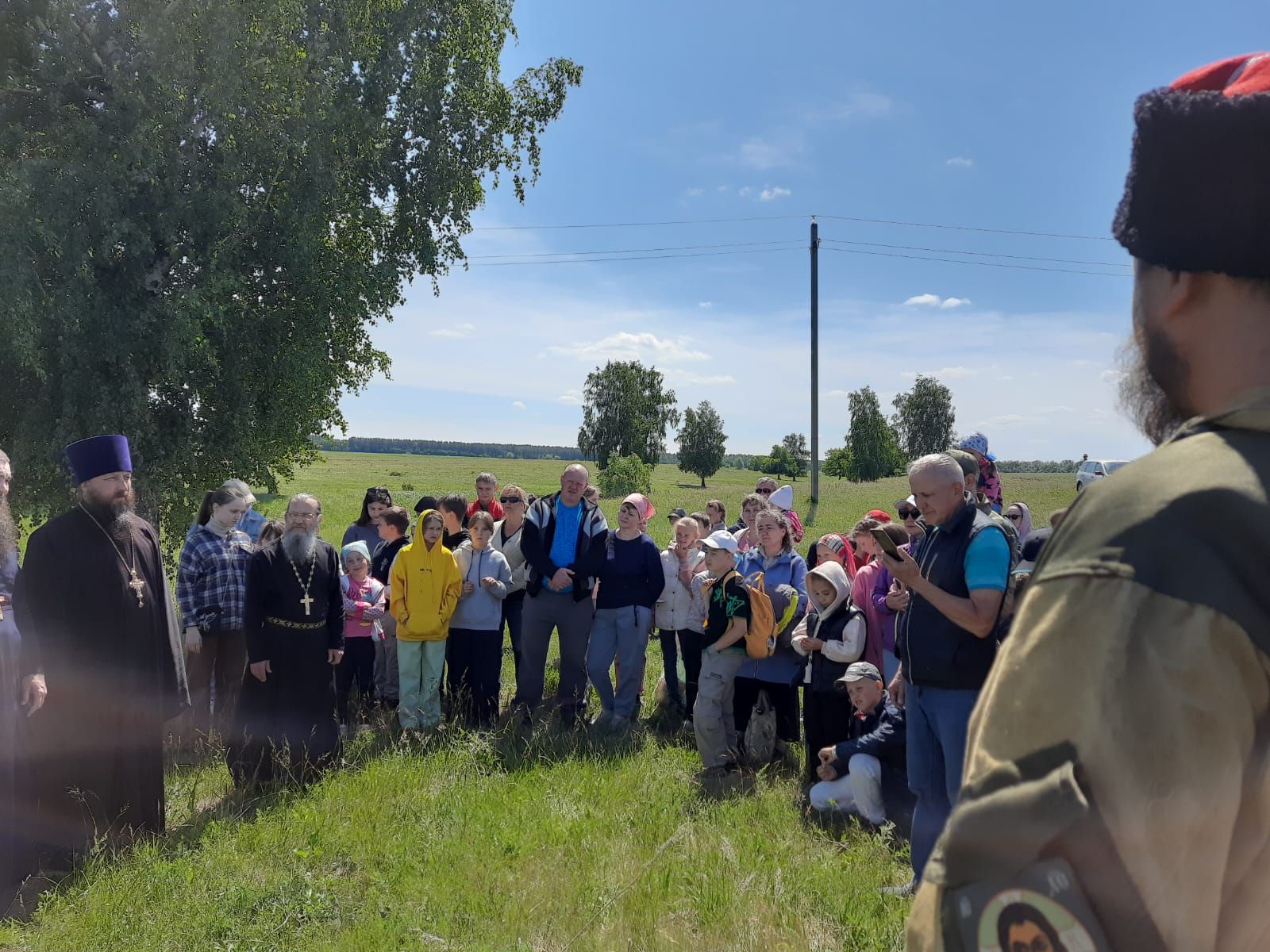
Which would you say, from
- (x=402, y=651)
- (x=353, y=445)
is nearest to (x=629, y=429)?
(x=402, y=651)

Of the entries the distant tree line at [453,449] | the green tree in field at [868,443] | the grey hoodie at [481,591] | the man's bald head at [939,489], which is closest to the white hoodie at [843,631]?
the man's bald head at [939,489]

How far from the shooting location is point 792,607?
6.30m

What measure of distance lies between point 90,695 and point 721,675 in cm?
416

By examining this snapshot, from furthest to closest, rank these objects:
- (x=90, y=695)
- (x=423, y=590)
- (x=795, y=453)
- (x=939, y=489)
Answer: (x=795, y=453) → (x=423, y=590) → (x=90, y=695) → (x=939, y=489)

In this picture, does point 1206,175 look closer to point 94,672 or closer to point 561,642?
point 94,672

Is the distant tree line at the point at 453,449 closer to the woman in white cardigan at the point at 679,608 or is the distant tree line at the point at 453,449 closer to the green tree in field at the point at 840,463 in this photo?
the green tree in field at the point at 840,463

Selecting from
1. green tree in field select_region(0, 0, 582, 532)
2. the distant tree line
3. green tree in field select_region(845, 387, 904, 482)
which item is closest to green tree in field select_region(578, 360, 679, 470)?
green tree in field select_region(845, 387, 904, 482)

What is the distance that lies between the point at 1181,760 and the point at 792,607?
576cm

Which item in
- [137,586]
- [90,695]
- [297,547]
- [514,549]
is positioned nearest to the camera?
[90,695]

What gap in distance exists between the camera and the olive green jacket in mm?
664

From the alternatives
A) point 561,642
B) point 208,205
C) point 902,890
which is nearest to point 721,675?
point 561,642

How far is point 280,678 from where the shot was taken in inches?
226

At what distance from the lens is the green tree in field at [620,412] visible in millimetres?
63531

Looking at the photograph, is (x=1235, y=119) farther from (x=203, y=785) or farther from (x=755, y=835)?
(x=203, y=785)
